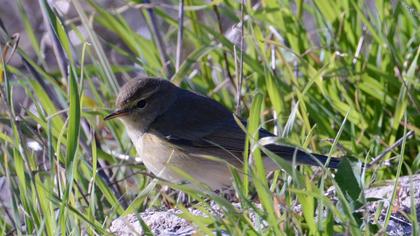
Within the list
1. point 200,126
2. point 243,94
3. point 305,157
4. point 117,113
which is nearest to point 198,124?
point 200,126

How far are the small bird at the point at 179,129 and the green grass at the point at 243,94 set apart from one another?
0.42 feet

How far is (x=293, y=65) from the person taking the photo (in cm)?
517

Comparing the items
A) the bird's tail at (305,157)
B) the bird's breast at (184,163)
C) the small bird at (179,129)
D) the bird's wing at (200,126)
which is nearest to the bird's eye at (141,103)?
the small bird at (179,129)

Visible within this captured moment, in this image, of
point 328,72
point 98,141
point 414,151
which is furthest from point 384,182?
point 98,141

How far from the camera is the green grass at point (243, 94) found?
12.8ft

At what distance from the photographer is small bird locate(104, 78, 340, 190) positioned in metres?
4.59

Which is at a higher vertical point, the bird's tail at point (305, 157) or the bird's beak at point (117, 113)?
the bird's beak at point (117, 113)

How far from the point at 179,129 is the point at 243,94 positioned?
465 millimetres

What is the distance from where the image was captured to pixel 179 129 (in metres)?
4.95

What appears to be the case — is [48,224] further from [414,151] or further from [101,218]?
[414,151]

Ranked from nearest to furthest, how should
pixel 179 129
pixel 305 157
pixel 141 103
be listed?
pixel 305 157
pixel 179 129
pixel 141 103

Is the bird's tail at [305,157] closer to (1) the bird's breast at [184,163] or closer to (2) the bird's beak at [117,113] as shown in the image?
(1) the bird's breast at [184,163]

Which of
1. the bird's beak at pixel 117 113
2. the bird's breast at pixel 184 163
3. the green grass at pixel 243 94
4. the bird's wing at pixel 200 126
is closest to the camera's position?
the green grass at pixel 243 94

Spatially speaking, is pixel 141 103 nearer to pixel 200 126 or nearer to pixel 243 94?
pixel 200 126
